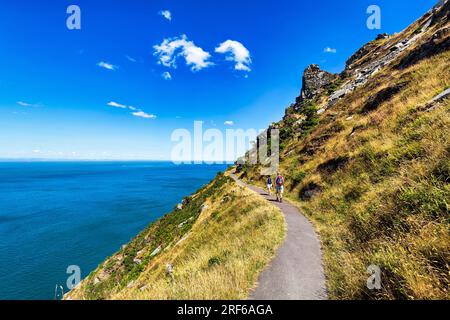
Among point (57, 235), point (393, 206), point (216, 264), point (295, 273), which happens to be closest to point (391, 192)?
point (393, 206)

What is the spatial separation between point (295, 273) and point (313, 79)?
78403mm

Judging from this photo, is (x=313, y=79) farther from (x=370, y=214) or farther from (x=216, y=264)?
(x=216, y=264)

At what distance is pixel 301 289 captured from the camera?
5480 mm

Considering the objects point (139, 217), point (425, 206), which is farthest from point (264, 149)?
point (139, 217)

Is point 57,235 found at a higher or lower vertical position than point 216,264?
lower

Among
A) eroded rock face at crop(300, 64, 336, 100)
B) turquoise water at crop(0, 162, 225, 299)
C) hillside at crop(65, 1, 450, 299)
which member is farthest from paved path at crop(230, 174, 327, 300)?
eroded rock face at crop(300, 64, 336, 100)

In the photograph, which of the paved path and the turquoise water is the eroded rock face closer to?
the turquoise water

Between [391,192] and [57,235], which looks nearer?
[391,192]

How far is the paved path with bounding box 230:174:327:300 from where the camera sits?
527 centimetres

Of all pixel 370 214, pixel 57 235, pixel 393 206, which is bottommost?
pixel 57 235

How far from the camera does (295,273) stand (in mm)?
6289

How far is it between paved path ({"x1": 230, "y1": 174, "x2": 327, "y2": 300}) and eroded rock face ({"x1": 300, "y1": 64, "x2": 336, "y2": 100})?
6819 centimetres

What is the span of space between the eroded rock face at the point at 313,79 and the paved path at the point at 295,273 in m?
68.2
